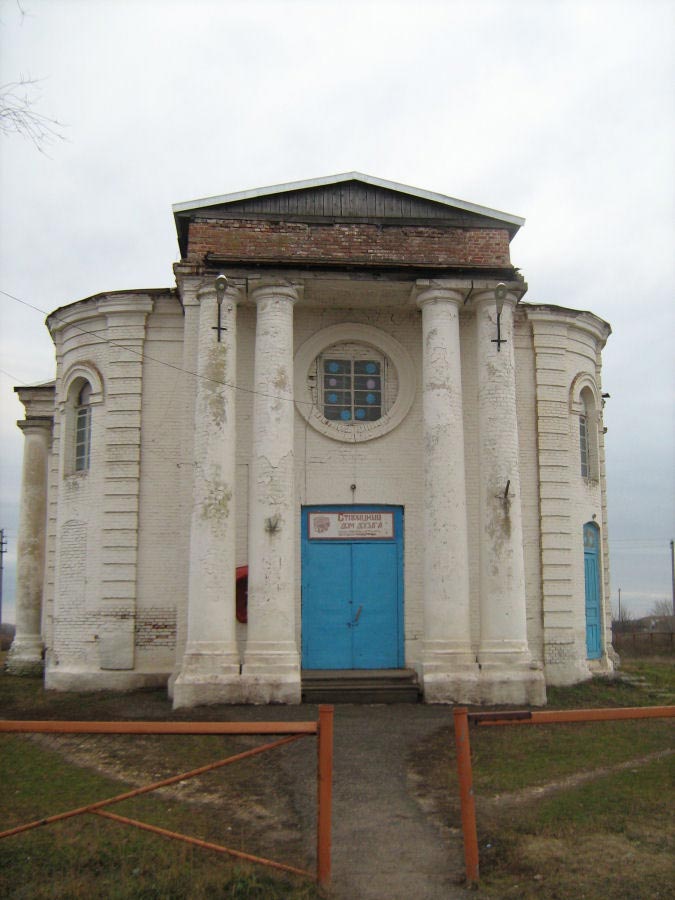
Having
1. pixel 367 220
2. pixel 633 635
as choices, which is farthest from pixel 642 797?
pixel 633 635

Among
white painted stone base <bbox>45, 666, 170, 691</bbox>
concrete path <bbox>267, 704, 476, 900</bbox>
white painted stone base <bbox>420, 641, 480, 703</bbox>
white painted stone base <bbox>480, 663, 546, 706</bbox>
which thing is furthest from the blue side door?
white painted stone base <bbox>45, 666, 170, 691</bbox>

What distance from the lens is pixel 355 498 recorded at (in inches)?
606

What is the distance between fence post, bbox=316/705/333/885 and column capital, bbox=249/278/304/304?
9.62 meters

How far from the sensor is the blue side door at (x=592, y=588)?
55.1 feet

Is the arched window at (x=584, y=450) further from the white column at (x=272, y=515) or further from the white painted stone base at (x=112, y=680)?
the white painted stone base at (x=112, y=680)

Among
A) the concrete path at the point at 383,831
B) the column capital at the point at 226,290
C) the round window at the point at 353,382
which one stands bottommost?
the concrete path at the point at 383,831

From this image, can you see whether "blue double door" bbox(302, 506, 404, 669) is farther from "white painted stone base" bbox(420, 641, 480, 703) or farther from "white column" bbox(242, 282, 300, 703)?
"white painted stone base" bbox(420, 641, 480, 703)

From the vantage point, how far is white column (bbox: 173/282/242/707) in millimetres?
13195

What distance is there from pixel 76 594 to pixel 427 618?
6235 mm

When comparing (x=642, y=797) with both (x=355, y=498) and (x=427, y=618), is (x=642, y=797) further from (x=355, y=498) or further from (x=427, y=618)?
(x=355, y=498)

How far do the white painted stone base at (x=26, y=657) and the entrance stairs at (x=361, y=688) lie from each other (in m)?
7.31

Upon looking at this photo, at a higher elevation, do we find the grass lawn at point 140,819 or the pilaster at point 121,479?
the pilaster at point 121,479

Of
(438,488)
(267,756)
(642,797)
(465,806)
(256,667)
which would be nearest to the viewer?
(465,806)

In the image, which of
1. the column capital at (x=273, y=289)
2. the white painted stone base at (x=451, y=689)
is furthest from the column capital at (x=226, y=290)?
the white painted stone base at (x=451, y=689)
